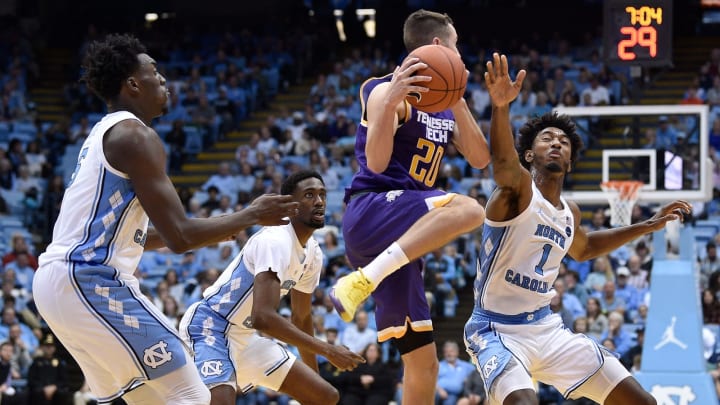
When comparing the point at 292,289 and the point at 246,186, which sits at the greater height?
the point at 292,289

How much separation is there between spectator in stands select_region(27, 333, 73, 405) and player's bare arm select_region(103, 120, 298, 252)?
35.1 feet

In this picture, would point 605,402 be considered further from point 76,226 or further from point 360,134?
point 76,226

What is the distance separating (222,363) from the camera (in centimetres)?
782

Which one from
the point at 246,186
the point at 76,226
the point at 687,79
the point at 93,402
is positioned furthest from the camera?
the point at 687,79

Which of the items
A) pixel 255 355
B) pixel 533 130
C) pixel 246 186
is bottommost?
pixel 246 186

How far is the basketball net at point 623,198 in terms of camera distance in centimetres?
1311

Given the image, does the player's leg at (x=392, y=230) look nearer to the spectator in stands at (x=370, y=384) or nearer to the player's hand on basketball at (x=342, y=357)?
the player's hand on basketball at (x=342, y=357)

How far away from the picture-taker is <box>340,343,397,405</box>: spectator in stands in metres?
14.5

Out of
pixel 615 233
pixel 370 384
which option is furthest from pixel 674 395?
pixel 370 384

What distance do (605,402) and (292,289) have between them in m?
2.33

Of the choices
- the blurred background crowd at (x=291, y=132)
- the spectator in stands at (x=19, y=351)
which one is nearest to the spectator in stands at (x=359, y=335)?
the blurred background crowd at (x=291, y=132)

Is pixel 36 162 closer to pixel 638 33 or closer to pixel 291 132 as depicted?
pixel 291 132

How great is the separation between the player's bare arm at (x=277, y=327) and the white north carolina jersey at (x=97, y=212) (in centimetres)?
162

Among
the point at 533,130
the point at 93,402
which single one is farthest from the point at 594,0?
the point at 533,130
